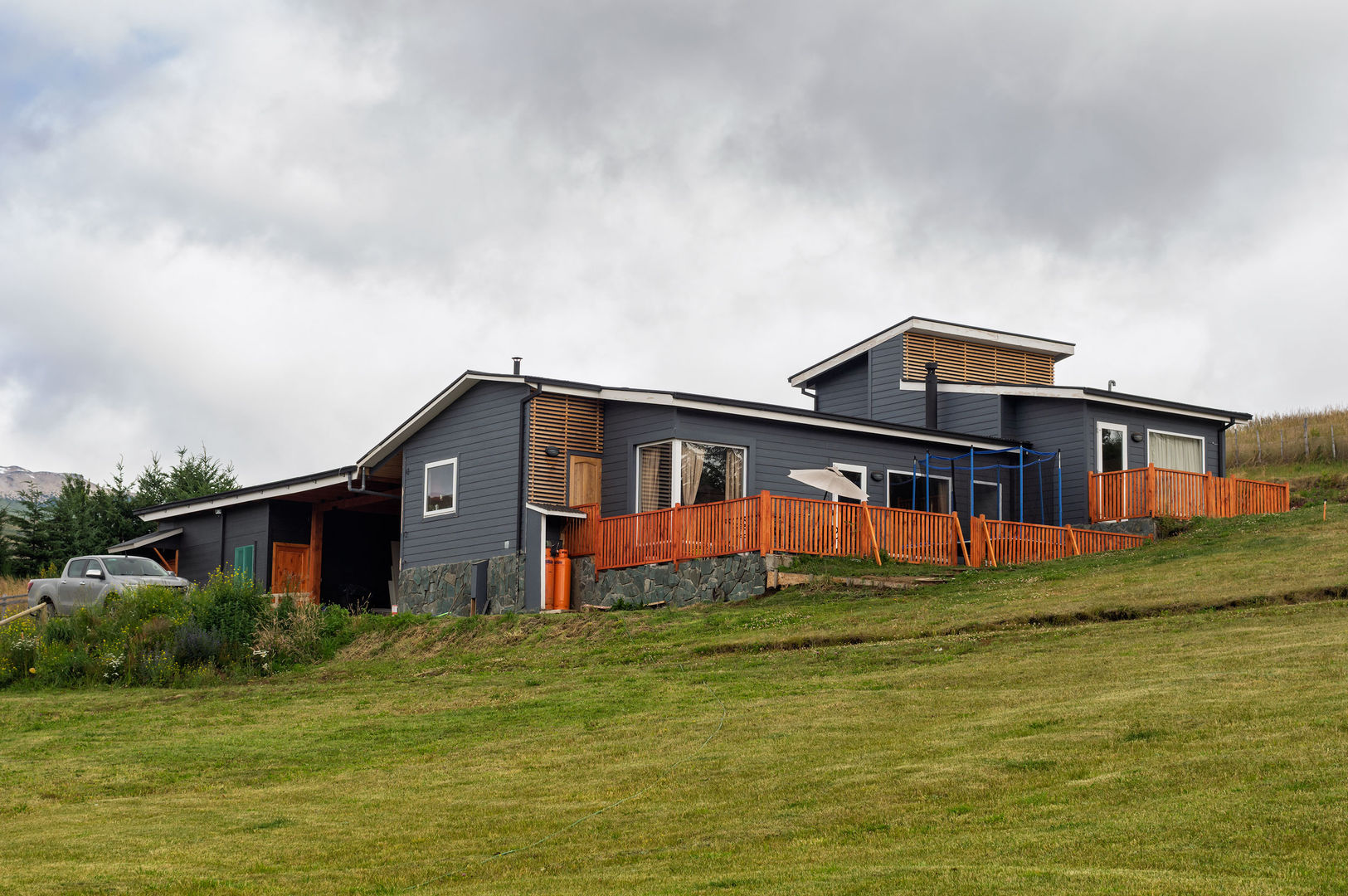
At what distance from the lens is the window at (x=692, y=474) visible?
2786 cm

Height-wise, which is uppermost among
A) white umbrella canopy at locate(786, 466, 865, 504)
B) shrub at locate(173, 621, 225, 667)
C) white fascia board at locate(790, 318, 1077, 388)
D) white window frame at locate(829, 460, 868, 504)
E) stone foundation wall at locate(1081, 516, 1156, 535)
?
white fascia board at locate(790, 318, 1077, 388)

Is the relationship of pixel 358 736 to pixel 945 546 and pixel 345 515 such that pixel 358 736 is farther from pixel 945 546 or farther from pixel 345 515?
pixel 345 515

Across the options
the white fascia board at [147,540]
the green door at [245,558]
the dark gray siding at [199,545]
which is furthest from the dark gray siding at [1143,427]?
the white fascia board at [147,540]

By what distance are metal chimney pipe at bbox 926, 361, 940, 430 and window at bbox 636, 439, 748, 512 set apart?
27.6ft

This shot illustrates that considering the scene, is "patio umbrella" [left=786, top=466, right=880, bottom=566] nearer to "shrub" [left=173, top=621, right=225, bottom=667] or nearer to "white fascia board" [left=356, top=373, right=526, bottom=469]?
"white fascia board" [left=356, top=373, right=526, bottom=469]

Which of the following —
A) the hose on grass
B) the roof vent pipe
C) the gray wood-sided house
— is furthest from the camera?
the roof vent pipe

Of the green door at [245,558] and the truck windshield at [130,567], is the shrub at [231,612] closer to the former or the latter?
the truck windshield at [130,567]

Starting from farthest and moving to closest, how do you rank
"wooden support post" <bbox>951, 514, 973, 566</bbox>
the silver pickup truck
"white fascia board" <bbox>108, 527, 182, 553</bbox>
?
1. "white fascia board" <bbox>108, 527, 182, 553</bbox>
2. the silver pickup truck
3. "wooden support post" <bbox>951, 514, 973, 566</bbox>

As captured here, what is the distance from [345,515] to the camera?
35.9 meters

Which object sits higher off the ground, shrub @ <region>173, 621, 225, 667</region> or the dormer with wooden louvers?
the dormer with wooden louvers

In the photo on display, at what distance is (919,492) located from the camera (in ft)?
104

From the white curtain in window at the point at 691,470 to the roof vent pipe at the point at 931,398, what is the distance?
916 centimetres

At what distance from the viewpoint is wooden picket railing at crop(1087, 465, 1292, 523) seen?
3034 centimetres

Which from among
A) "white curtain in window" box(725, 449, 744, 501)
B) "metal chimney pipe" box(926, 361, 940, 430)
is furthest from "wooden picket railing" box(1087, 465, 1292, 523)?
"white curtain in window" box(725, 449, 744, 501)
